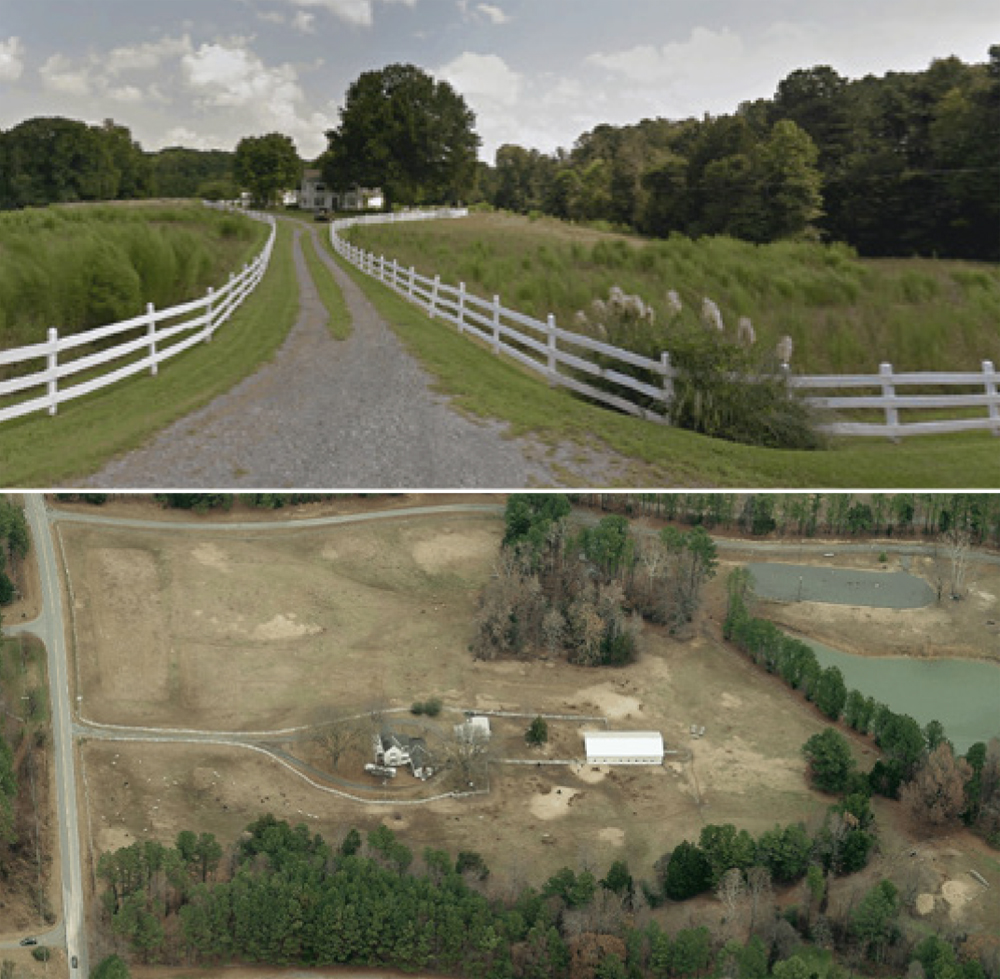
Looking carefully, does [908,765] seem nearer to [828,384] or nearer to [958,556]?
[958,556]

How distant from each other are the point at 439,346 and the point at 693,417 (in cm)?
494

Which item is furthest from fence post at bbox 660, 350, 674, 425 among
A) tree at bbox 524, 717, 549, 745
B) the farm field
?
tree at bbox 524, 717, 549, 745

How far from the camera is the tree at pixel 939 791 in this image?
27547 mm

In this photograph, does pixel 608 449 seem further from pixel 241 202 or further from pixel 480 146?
pixel 241 202

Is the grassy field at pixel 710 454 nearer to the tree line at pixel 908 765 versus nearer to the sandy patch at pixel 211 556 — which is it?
the tree line at pixel 908 765

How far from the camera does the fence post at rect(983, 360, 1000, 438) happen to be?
33.0 feet

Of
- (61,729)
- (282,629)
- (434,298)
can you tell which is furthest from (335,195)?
(282,629)

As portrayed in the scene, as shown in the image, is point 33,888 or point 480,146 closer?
point 480,146

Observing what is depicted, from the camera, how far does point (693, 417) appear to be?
1063cm

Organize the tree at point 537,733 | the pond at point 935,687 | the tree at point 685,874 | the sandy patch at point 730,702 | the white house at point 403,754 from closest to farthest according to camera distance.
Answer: the tree at point 685,874, the white house at point 403,754, the tree at point 537,733, the pond at point 935,687, the sandy patch at point 730,702

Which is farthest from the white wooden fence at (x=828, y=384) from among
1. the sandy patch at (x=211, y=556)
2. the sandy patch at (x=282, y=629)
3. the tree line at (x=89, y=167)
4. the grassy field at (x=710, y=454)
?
the sandy patch at (x=211, y=556)

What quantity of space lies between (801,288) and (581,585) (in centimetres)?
3343

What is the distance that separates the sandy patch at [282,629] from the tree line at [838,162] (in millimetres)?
31885

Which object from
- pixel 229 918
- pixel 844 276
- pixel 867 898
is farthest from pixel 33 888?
pixel 844 276
